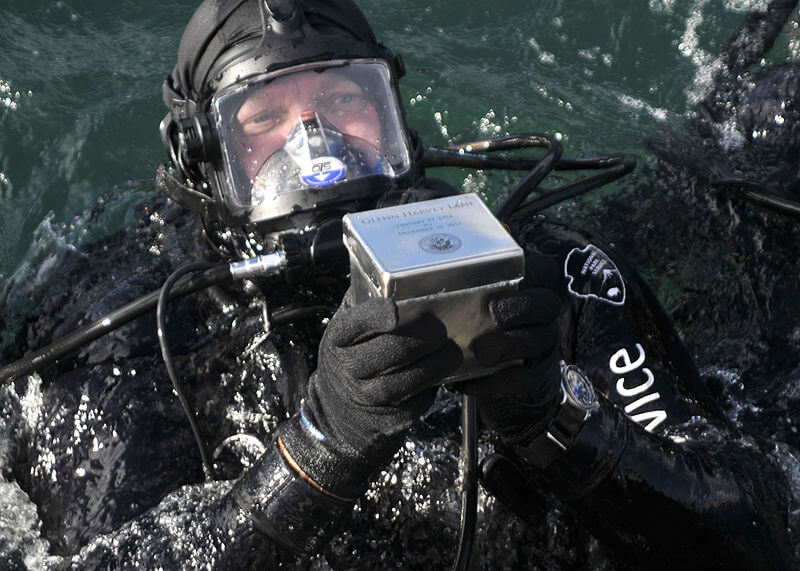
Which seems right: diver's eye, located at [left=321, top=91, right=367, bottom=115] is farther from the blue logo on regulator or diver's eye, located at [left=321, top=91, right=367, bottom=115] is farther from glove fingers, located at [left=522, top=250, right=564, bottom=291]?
glove fingers, located at [left=522, top=250, right=564, bottom=291]

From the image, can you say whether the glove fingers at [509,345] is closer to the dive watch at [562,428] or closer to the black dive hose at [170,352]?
the dive watch at [562,428]

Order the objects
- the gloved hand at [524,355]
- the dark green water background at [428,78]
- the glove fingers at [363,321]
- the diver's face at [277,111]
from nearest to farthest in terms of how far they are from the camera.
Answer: the glove fingers at [363,321] < the gloved hand at [524,355] < the diver's face at [277,111] < the dark green water background at [428,78]

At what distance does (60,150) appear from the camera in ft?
14.8

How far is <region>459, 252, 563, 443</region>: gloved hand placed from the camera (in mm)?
1617

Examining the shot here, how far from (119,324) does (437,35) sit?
3.27 m

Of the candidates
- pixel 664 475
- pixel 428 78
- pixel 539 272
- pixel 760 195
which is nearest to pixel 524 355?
pixel 539 272

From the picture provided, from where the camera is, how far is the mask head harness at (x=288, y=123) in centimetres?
254

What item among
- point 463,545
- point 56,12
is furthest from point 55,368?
point 56,12

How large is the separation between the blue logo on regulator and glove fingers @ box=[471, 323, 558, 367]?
3.34ft

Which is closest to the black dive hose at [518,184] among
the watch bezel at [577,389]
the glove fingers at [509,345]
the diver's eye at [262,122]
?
the watch bezel at [577,389]

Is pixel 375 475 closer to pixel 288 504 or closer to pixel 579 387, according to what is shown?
pixel 288 504

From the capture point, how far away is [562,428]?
193 centimetres

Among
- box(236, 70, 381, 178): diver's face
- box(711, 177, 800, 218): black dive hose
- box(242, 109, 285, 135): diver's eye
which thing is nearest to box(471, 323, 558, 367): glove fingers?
box(236, 70, 381, 178): diver's face

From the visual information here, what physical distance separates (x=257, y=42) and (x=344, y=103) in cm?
31
